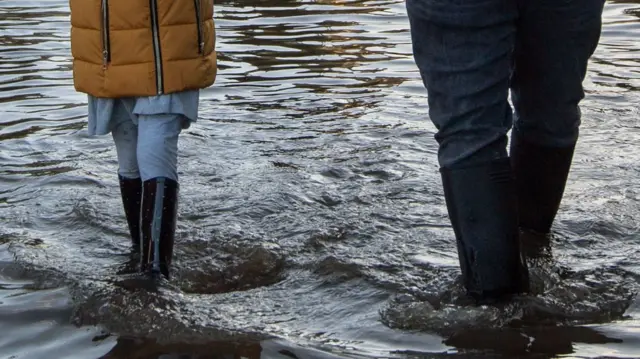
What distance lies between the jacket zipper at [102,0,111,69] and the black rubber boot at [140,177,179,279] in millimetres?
435

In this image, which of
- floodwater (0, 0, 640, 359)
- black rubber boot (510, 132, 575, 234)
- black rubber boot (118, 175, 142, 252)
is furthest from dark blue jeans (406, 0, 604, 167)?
black rubber boot (118, 175, 142, 252)

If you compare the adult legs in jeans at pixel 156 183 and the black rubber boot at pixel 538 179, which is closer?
the adult legs in jeans at pixel 156 183

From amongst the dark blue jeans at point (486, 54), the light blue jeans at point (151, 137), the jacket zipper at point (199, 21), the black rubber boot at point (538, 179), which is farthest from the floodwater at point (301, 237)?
the jacket zipper at point (199, 21)

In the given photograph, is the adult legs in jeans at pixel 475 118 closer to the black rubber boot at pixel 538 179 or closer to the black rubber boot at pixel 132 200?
the black rubber boot at pixel 538 179

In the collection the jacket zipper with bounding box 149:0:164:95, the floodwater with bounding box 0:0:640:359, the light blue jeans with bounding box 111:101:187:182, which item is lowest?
the floodwater with bounding box 0:0:640:359

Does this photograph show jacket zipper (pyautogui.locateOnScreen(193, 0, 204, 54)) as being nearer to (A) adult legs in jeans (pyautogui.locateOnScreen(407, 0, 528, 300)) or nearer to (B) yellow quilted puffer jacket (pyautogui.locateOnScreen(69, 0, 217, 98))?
(B) yellow quilted puffer jacket (pyautogui.locateOnScreen(69, 0, 217, 98))

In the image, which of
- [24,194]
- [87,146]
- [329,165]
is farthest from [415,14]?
[87,146]

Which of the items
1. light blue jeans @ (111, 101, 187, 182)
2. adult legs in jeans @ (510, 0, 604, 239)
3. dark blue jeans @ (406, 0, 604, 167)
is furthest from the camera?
light blue jeans @ (111, 101, 187, 182)

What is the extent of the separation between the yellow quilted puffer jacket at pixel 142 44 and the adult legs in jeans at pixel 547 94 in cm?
108

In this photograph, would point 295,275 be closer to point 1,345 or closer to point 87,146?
point 1,345

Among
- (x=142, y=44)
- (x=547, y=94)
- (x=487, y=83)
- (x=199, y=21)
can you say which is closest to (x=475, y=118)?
(x=487, y=83)

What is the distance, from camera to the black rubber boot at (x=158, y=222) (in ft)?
13.0

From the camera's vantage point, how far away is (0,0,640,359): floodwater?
353cm

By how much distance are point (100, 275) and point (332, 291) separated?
86 centimetres
